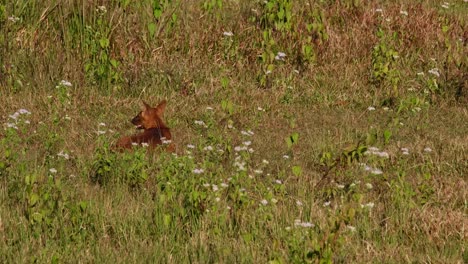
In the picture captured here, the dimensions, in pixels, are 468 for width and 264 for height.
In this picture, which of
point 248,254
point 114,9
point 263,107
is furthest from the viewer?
point 114,9

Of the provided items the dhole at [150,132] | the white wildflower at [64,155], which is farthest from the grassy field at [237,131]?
the dhole at [150,132]

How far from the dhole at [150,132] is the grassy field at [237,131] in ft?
0.59

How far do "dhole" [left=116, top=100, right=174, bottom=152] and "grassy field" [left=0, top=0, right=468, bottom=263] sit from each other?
0.18 m

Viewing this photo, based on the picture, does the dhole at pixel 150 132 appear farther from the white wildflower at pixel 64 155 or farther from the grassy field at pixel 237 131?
the white wildflower at pixel 64 155

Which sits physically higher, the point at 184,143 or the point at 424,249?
the point at 424,249

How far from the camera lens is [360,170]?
774 centimetres

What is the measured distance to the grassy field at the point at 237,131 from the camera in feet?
20.1

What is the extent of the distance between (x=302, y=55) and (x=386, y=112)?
130cm

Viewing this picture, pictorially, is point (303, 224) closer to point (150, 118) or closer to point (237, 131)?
point (150, 118)

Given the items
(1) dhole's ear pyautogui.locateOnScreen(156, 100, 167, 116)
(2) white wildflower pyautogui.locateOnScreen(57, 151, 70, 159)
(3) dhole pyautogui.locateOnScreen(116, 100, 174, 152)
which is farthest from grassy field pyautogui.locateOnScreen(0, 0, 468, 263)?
(1) dhole's ear pyautogui.locateOnScreen(156, 100, 167, 116)

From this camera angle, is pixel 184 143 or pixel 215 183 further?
pixel 184 143

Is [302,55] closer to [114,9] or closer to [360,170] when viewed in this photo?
[114,9]

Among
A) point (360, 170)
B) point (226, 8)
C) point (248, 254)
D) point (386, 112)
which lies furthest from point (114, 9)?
point (248, 254)

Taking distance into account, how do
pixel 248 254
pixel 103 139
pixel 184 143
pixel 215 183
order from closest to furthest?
pixel 248 254 < pixel 215 183 < pixel 103 139 < pixel 184 143
